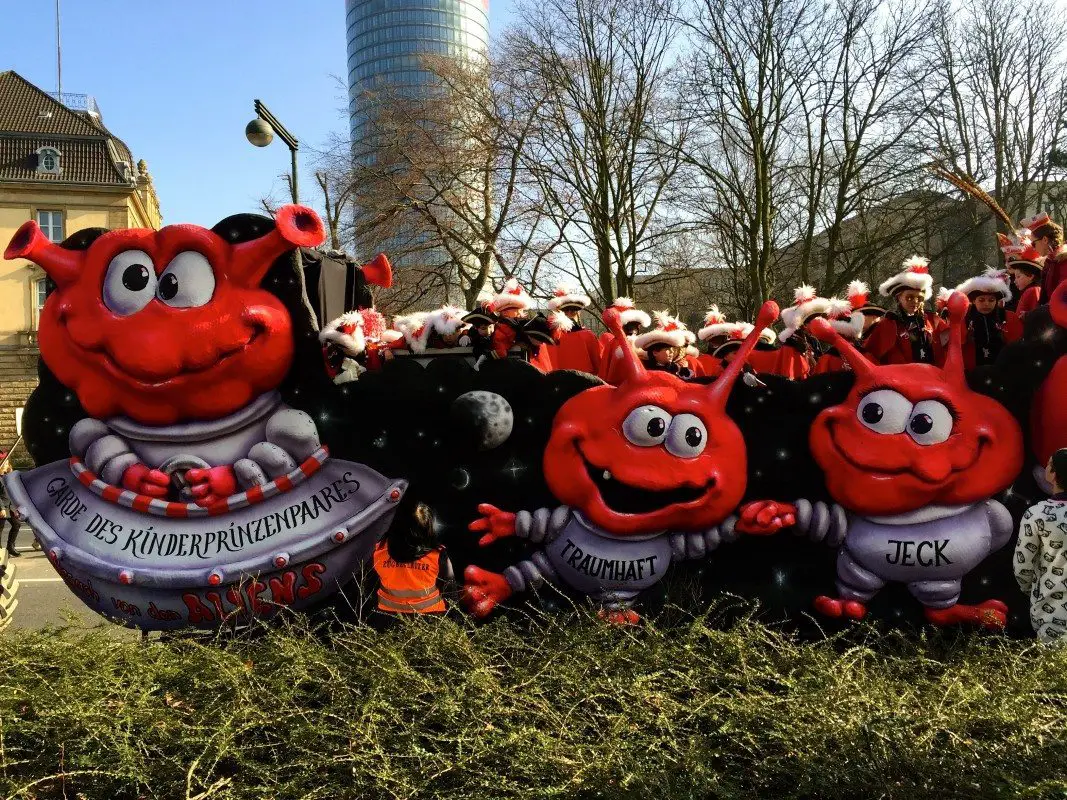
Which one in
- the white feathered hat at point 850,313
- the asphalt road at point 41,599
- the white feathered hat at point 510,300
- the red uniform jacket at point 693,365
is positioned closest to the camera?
the white feathered hat at point 850,313

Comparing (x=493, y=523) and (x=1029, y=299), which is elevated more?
(x=1029, y=299)

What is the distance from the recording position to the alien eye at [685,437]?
3.57 metres

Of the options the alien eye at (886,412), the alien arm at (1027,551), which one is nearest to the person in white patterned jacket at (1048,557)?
the alien arm at (1027,551)

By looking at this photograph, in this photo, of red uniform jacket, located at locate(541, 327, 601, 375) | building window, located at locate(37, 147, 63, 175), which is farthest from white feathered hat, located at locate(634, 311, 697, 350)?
building window, located at locate(37, 147, 63, 175)

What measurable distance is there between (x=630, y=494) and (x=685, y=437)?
1.13 feet

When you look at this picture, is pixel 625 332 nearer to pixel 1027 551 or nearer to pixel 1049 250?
pixel 1049 250

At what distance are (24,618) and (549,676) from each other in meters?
5.22

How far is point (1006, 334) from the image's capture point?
14.6 ft

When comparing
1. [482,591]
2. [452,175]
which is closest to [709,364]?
[482,591]

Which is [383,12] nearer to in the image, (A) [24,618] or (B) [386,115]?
(B) [386,115]

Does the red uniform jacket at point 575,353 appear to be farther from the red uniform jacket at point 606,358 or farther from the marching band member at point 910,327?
the marching band member at point 910,327

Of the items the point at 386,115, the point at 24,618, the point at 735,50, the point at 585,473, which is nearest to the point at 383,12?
the point at 386,115

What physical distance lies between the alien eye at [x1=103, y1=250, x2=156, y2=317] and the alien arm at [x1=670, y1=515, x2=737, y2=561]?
252cm

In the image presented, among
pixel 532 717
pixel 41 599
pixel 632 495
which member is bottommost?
pixel 41 599
